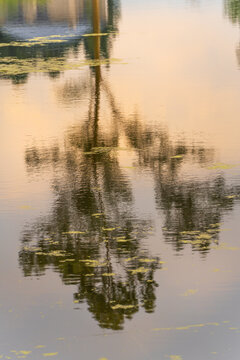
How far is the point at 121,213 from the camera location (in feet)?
36.4

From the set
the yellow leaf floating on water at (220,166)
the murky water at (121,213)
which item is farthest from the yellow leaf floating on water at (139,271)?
the yellow leaf floating on water at (220,166)

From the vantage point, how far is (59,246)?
10.1 metres

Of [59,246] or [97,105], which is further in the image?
[97,105]

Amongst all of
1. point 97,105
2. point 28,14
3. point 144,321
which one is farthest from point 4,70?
point 28,14

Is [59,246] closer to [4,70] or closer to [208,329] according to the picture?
[208,329]

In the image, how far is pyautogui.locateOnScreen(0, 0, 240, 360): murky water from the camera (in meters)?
7.81

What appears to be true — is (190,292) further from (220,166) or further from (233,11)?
(233,11)

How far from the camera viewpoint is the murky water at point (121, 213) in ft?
25.6

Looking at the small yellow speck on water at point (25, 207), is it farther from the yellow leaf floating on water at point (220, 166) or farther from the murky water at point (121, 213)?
the yellow leaf floating on water at point (220, 166)

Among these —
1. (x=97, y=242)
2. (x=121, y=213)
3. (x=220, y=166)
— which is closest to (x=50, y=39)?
(x=220, y=166)

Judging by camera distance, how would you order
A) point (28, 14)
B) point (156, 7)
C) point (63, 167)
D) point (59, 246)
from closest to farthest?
1. point (59, 246)
2. point (63, 167)
3. point (156, 7)
4. point (28, 14)

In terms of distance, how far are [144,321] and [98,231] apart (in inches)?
106

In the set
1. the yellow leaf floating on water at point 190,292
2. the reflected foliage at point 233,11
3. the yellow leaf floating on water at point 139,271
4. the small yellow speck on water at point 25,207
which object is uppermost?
the yellow leaf floating on water at point 190,292

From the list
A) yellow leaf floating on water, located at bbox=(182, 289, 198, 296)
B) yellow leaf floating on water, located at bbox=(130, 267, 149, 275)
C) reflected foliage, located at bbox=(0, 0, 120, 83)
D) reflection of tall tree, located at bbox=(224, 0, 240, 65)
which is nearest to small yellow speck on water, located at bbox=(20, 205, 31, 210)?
yellow leaf floating on water, located at bbox=(130, 267, 149, 275)
